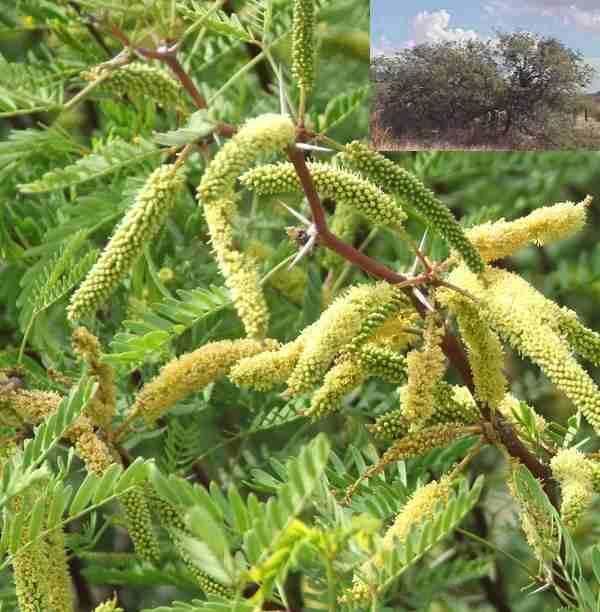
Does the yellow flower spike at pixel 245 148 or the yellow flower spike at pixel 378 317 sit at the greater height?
the yellow flower spike at pixel 245 148

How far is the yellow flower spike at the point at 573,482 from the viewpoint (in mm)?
1049

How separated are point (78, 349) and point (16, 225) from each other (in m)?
0.54

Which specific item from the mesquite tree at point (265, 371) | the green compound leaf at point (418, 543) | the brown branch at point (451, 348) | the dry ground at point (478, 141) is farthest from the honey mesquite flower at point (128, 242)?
the dry ground at point (478, 141)

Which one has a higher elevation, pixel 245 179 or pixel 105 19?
pixel 105 19

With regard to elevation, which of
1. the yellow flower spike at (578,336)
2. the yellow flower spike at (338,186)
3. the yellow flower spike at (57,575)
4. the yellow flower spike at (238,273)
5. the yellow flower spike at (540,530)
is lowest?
the yellow flower spike at (57,575)

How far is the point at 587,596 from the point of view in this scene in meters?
0.99

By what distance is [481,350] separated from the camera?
107 centimetres

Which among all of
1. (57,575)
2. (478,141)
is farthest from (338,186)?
(478,141)

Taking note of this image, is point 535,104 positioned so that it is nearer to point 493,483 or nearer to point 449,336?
point 493,483

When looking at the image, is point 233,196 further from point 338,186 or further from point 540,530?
point 540,530

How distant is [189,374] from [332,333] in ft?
0.78

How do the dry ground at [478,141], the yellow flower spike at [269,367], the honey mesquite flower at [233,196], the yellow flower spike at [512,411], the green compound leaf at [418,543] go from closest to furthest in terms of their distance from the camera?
the green compound leaf at [418,543], the honey mesquite flower at [233,196], the yellow flower spike at [269,367], the yellow flower spike at [512,411], the dry ground at [478,141]

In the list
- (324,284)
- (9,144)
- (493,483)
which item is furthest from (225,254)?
(493,483)

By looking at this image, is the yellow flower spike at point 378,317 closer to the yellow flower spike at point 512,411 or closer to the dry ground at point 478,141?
the yellow flower spike at point 512,411
